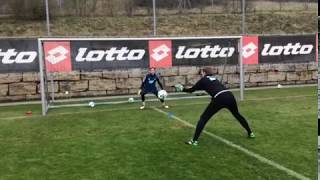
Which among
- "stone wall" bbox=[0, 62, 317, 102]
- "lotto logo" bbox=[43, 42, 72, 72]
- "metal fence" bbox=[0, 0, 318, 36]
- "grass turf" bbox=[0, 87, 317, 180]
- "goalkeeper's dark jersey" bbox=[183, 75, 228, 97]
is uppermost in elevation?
"metal fence" bbox=[0, 0, 318, 36]

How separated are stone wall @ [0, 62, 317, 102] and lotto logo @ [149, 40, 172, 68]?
0.51 meters

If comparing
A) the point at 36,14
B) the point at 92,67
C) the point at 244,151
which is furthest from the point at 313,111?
the point at 36,14

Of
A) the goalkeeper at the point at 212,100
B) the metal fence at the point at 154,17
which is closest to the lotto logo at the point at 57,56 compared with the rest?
the metal fence at the point at 154,17

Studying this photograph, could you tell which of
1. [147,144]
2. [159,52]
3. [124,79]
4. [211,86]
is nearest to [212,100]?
[211,86]

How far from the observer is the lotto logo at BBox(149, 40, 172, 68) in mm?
18250

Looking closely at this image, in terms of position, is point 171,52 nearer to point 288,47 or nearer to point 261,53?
point 261,53

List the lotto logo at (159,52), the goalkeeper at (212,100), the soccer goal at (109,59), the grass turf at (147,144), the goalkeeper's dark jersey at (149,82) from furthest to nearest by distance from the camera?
the lotto logo at (159,52)
the soccer goal at (109,59)
the goalkeeper's dark jersey at (149,82)
the goalkeeper at (212,100)
the grass turf at (147,144)

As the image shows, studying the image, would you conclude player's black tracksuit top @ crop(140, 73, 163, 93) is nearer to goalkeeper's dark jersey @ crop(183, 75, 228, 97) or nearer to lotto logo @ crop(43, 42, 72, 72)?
lotto logo @ crop(43, 42, 72, 72)

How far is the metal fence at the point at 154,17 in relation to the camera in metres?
17.0

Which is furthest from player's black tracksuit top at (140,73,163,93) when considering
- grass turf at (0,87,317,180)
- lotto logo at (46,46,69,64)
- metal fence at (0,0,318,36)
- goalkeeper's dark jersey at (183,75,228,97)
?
goalkeeper's dark jersey at (183,75,228,97)

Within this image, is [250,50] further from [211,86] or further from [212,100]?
[212,100]

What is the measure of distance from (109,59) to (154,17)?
85.9 inches

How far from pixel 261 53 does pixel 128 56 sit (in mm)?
5449

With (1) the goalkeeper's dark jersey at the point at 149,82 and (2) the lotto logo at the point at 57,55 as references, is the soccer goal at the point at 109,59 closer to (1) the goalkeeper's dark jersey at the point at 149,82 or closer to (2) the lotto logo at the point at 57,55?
(2) the lotto logo at the point at 57,55
